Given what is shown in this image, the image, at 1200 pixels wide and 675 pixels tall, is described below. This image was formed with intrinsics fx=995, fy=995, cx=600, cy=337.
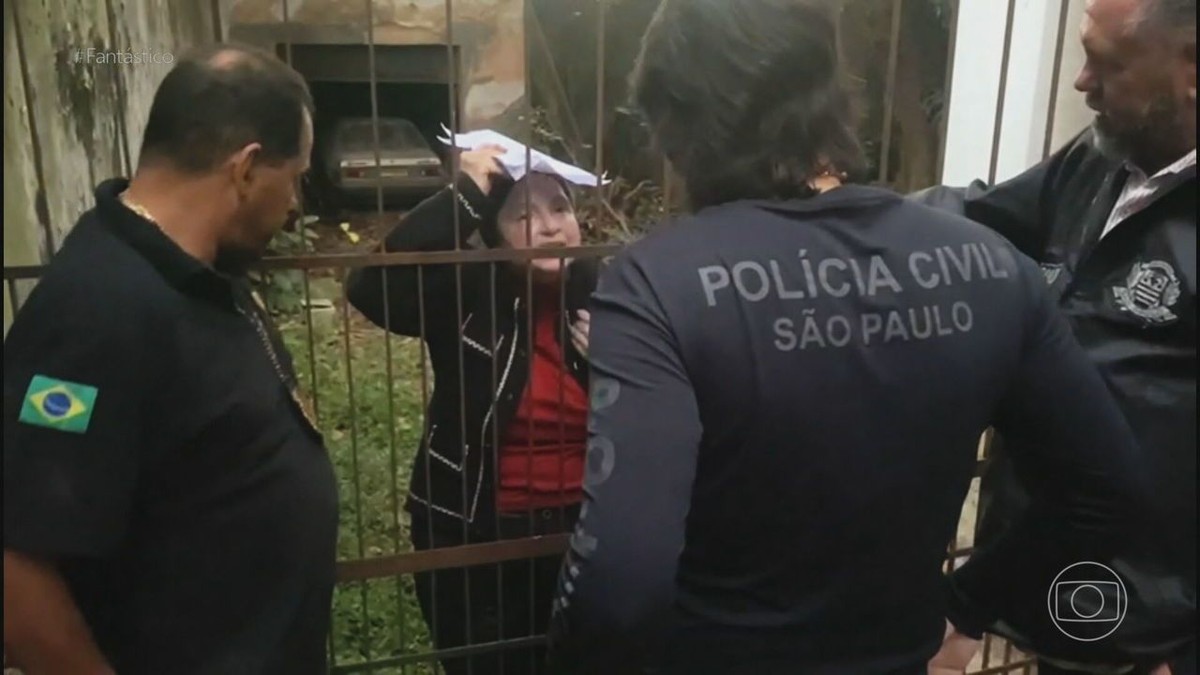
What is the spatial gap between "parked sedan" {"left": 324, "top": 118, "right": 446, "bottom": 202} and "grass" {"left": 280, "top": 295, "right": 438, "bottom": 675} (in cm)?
44

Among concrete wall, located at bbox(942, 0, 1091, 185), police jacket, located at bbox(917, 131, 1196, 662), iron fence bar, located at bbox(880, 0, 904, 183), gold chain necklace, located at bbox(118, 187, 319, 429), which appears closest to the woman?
gold chain necklace, located at bbox(118, 187, 319, 429)

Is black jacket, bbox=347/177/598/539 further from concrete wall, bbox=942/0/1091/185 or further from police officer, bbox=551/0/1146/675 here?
concrete wall, bbox=942/0/1091/185


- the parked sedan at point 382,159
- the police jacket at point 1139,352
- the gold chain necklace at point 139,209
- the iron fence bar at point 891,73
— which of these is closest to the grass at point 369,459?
the gold chain necklace at point 139,209

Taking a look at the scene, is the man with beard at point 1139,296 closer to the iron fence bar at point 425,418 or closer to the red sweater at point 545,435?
the red sweater at point 545,435

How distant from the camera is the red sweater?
1.48m

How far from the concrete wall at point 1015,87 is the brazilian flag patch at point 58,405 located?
65.0 inches

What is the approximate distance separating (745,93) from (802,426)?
304 millimetres

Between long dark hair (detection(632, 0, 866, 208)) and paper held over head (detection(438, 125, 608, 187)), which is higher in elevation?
long dark hair (detection(632, 0, 866, 208))

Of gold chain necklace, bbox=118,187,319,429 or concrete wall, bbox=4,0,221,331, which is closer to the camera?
gold chain necklace, bbox=118,187,319,429

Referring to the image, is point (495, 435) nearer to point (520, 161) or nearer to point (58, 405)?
point (520, 161)

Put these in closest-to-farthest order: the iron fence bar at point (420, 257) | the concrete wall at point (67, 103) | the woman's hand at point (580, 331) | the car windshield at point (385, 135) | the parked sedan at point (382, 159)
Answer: the iron fence bar at point (420, 257) → the woman's hand at point (580, 331) → the concrete wall at point (67, 103) → the parked sedan at point (382, 159) → the car windshield at point (385, 135)

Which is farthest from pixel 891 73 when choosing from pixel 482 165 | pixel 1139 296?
pixel 482 165

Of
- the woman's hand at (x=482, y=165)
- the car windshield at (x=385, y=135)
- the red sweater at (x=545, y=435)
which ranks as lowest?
the car windshield at (x=385, y=135)

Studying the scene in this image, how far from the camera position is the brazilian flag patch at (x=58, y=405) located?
92 centimetres
